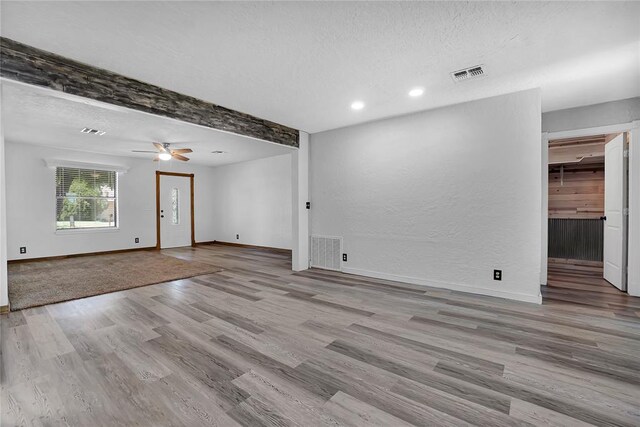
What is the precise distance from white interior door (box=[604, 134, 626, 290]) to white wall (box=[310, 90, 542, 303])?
1.67m

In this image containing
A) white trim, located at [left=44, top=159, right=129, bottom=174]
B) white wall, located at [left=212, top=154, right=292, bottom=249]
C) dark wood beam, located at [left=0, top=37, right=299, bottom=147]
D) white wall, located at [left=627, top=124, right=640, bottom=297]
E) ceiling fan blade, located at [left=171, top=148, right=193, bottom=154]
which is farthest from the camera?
white wall, located at [left=212, top=154, right=292, bottom=249]

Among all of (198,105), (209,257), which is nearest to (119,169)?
(209,257)

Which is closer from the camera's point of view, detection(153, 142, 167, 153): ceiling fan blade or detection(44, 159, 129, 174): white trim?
detection(153, 142, 167, 153): ceiling fan blade

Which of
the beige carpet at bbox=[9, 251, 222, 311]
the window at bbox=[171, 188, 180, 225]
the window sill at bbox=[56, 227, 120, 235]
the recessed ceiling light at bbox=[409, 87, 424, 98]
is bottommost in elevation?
the beige carpet at bbox=[9, 251, 222, 311]

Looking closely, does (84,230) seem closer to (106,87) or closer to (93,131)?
(93,131)

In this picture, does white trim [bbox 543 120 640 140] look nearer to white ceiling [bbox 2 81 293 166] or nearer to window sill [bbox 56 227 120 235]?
white ceiling [bbox 2 81 293 166]

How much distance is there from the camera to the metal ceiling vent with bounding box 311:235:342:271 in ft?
16.1

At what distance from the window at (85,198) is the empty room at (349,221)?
→ 0.87 feet

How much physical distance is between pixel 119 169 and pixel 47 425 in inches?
276

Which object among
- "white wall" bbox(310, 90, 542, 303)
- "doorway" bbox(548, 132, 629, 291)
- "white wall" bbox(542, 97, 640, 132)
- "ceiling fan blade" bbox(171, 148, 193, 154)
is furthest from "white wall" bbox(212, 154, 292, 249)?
"doorway" bbox(548, 132, 629, 291)

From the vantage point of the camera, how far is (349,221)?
4766 mm

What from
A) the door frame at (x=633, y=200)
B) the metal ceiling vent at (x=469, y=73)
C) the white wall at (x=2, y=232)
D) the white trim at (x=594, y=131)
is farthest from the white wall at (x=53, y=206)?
the door frame at (x=633, y=200)

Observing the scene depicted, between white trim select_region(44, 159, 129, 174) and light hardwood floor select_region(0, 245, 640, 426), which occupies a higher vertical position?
white trim select_region(44, 159, 129, 174)

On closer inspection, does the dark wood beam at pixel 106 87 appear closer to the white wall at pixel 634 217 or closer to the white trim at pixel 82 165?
the white trim at pixel 82 165
